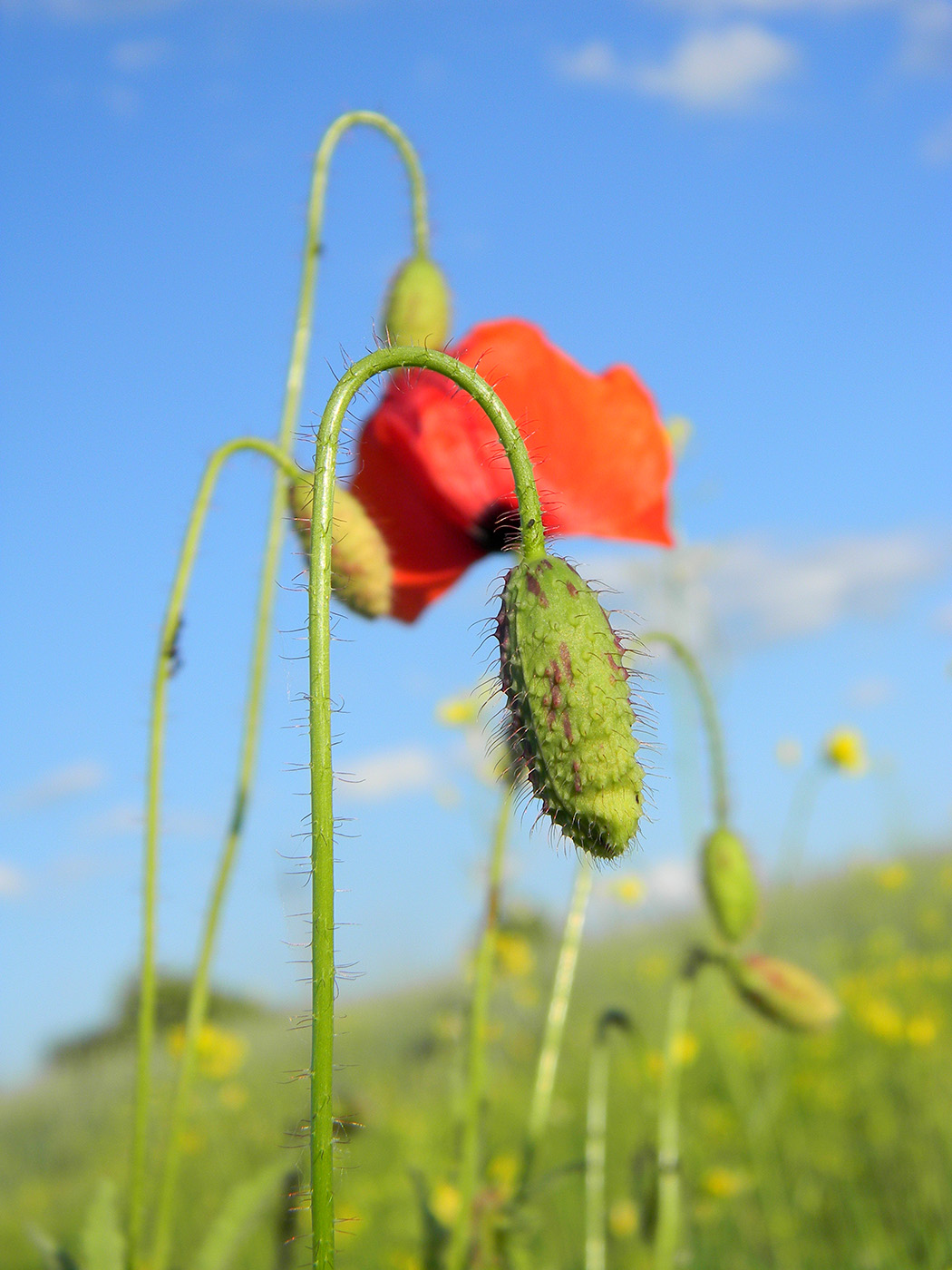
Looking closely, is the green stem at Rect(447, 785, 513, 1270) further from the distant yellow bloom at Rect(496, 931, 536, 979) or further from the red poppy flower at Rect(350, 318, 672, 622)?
the distant yellow bloom at Rect(496, 931, 536, 979)

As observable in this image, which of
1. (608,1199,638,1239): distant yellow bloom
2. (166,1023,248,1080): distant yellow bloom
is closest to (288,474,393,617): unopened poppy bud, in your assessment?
(608,1199,638,1239): distant yellow bloom

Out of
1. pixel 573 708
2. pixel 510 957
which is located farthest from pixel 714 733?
pixel 510 957

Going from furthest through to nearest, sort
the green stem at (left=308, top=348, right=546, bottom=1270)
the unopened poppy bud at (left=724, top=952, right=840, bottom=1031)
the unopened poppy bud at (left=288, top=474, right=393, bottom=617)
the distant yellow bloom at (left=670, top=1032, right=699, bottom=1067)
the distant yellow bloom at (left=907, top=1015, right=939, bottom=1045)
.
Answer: the distant yellow bloom at (left=907, top=1015, right=939, bottom=1045), the distant yellow bloom at (left=670, top=1032, right=699, bottom=1067), the unopened poppy bud at (left=724, top=952, right=840, bottom=1031), the unopened poppy bud at (left=288, top=474, right=393, bottom=617), the green stem at (left=308, top=348, right=546, bottom=1270)

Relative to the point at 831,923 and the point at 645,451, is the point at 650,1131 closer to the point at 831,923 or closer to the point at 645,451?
the point at 645,451

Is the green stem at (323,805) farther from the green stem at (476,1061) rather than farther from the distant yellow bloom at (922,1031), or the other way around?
the distant yellow bloom at (922,1031)

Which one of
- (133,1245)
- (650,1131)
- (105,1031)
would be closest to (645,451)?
(133,1245)

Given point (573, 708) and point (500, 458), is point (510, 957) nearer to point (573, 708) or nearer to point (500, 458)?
point (500, 458)
